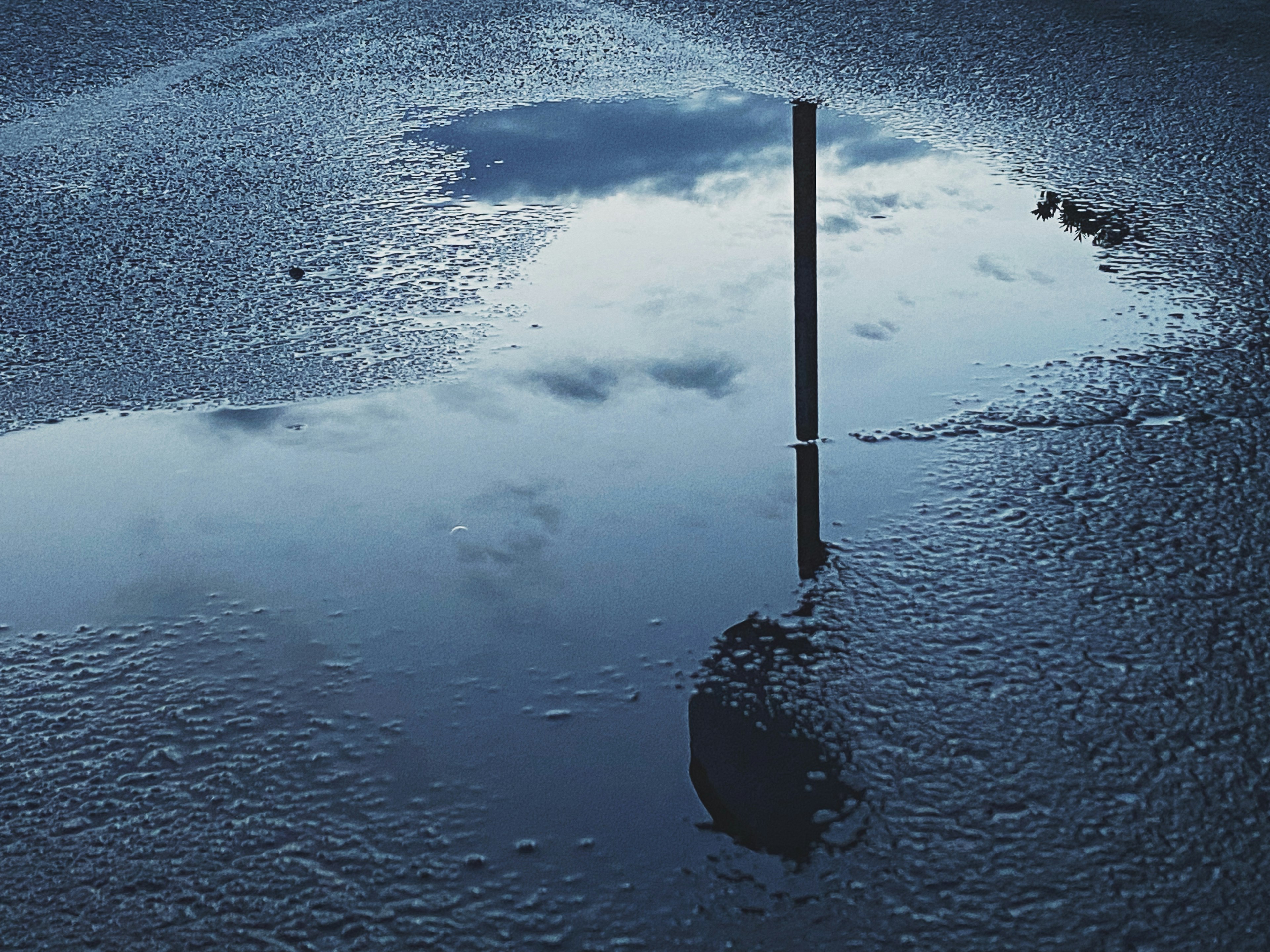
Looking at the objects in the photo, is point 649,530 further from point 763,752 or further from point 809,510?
point 763,752

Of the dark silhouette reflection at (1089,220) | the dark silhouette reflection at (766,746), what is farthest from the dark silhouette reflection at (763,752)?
the dark silhouette reflection at (1089,220)

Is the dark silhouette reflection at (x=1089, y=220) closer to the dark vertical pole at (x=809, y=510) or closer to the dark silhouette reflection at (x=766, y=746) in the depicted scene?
the dark vertical pole at (x=809, y=510)

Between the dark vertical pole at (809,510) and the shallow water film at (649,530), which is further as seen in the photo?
the dark vertical pole at (809,510)

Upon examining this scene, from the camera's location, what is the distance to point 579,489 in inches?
125

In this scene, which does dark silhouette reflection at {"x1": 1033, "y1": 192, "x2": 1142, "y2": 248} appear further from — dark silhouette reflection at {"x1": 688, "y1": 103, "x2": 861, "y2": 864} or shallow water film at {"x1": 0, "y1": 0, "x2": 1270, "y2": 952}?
dark silhouette reflection at {"x1": 688, "y1": 103, "x2": 861, "y2": 864}

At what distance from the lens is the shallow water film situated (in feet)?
6.88

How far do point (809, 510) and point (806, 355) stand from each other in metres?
0.83

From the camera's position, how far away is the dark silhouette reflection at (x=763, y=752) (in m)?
2.17

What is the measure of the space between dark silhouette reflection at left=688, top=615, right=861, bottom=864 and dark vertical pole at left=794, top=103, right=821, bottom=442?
90cm

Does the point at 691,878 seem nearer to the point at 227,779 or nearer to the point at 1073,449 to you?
the point at 227,779

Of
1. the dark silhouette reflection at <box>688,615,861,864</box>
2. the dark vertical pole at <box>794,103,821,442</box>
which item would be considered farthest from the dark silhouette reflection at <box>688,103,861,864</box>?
the dark vertical pole at <box>794,103,821,442</box>

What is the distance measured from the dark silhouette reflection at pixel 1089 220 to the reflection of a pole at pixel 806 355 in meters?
0.83

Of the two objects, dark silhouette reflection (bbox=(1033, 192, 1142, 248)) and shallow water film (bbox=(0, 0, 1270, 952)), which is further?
dark silhouette reflection (bbox=(1033, 192, 1142, 248))

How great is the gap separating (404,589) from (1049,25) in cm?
542
